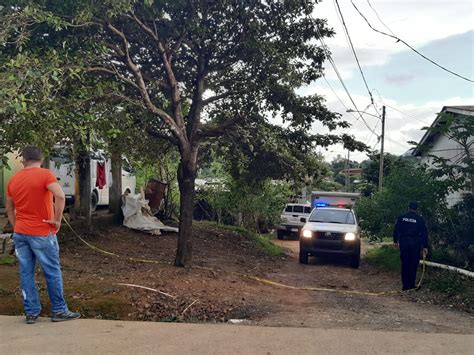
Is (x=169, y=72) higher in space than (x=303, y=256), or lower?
higher

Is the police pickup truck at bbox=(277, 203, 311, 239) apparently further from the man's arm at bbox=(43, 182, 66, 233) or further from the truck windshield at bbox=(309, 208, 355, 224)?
the man's arm at bbox=(43, 182, 66, 233)

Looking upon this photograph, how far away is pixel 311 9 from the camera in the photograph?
435 inches

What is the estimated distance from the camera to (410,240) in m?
10.1

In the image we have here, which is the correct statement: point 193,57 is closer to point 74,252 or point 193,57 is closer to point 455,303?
point 74,252

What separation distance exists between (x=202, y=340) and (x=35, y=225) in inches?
80.8

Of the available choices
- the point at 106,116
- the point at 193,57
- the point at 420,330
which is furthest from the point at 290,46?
the point at 420,330

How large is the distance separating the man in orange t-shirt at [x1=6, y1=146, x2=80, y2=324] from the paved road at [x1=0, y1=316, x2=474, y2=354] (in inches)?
Answer: 13.8

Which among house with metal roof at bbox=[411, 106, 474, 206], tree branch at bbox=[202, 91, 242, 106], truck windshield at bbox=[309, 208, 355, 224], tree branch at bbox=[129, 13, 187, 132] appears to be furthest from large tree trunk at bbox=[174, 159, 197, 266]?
truck windshield at bbox=[309, 208, 355, 224]

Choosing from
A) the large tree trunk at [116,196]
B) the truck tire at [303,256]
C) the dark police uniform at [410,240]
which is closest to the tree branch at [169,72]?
the dark police uniform at [410,240]

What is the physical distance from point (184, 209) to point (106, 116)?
278cm

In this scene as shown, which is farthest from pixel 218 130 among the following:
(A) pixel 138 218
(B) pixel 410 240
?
(A) pixel 138 218

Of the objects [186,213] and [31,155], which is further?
[186,213]

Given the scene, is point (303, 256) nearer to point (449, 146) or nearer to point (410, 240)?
point (410, 240)

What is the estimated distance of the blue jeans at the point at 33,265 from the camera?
5238mm
